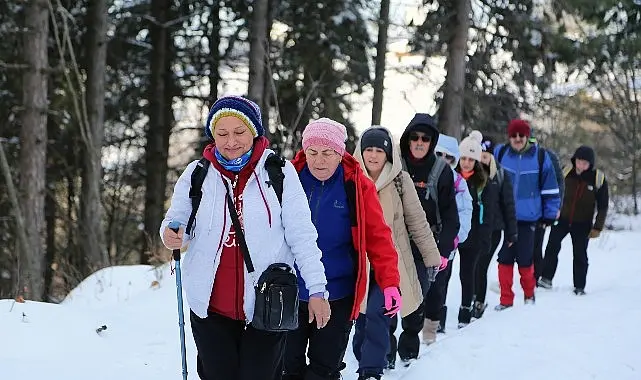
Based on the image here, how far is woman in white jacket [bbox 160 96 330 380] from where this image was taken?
9.41ft

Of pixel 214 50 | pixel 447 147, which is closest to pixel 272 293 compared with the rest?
pixel 447 147

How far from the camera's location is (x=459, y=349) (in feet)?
17.2

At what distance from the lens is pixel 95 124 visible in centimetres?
1220

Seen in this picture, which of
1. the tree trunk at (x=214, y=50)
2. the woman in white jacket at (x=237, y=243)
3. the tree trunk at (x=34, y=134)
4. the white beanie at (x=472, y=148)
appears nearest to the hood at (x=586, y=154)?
the white beanie at (x=472, y=148)

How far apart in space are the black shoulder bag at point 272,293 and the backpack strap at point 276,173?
0.21 m

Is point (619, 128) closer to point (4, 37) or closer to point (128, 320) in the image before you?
point (4, 37)

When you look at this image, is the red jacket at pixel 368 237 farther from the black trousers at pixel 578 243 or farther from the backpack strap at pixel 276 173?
the black trousers at pixel 578 243

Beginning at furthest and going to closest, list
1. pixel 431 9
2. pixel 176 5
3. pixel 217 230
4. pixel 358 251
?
pixel 176 5, pixel 431 9, pixel 358 251, pixel 217 230

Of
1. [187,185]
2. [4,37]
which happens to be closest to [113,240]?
[4,37]

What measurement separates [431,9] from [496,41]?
172 cm

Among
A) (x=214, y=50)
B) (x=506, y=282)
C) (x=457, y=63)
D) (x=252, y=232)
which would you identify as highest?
(x=214, y=50)

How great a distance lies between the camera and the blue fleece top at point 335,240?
359 cm

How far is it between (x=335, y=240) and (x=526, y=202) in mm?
4563

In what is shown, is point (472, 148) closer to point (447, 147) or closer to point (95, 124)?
point (447, 147)
